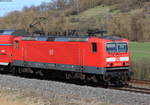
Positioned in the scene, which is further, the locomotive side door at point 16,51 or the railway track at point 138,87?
the locomotive side door at point 16,51

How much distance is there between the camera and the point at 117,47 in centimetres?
2341

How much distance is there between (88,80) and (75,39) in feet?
9.32

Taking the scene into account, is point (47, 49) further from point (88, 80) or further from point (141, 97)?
point (141, 97)

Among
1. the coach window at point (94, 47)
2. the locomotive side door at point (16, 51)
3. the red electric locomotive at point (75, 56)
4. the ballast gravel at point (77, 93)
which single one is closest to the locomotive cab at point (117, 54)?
the red electric locomotive at point (75, 56)

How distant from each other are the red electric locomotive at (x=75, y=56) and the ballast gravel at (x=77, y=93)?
6.85 feet

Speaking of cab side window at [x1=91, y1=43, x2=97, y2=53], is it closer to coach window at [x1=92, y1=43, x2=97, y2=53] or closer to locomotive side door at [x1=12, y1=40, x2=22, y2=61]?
coach window at [x1=92, y1=43, x2=97, y2=53]

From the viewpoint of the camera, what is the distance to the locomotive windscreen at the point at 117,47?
22844mm

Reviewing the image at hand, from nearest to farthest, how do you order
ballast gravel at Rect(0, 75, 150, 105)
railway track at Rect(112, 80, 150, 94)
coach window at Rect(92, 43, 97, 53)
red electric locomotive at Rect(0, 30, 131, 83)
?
ballast gravel at Rect(0, 75, 150, 105)
railway track at Rect(112, 80, 150, 94)
red electric locomotive at Rect(0, 30, 131, 83)
coach window at Rect(92, 43, 97, 53)

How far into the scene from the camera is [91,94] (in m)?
18.9

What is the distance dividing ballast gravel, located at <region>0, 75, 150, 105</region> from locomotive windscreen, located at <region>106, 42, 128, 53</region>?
315cm

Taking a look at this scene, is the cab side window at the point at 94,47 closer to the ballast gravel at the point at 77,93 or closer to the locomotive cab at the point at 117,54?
the locomotive cab at the point at 117,54

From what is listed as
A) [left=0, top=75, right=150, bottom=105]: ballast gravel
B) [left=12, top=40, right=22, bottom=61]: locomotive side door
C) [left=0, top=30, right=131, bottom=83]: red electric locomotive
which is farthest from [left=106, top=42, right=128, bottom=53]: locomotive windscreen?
[left=12, top=40, right=22, bottom=61]: locomotive side door

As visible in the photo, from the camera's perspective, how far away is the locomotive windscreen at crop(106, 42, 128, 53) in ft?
74.9

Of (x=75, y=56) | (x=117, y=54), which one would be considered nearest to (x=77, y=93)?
(x=117, y=54)
